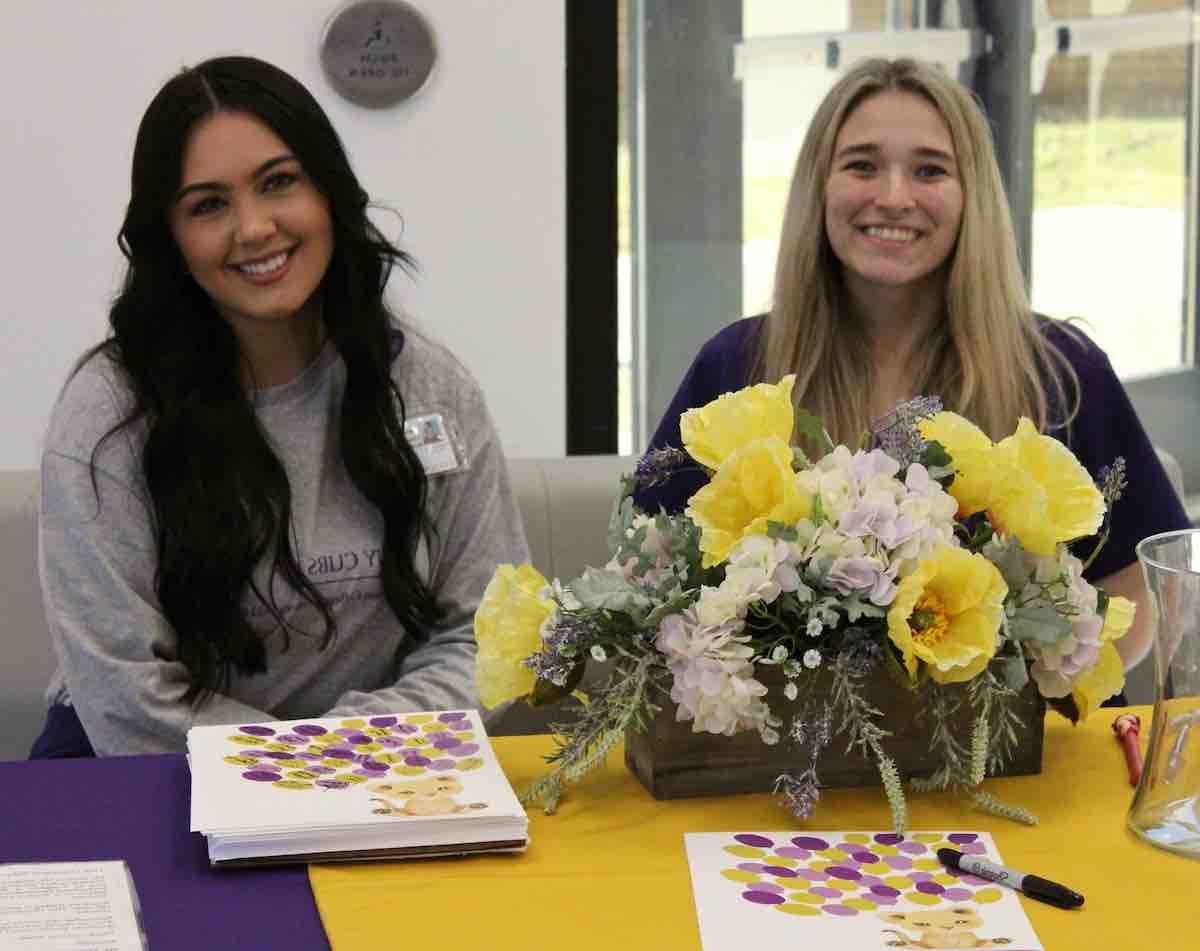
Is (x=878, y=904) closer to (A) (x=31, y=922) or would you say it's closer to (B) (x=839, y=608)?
(B) (x=839, y=608)

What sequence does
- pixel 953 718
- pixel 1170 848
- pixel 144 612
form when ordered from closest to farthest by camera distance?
1. pixel 1170 848
2. pixel 953 718
3. pixel 144 612

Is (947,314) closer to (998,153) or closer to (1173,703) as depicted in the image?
(1173,703)

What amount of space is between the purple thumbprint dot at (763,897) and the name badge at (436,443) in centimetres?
120

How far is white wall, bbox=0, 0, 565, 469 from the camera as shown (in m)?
3.83

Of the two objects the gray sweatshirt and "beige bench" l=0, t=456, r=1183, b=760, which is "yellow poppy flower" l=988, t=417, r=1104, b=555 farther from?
"beige bench" l=0, t=456, r=1183, b=760

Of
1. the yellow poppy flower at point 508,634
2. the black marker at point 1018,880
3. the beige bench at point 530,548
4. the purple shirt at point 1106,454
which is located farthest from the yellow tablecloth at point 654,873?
the beige bench at point 530,548

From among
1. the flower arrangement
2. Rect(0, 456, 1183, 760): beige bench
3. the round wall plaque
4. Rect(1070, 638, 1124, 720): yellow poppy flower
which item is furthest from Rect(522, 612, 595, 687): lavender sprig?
the round wall plaque

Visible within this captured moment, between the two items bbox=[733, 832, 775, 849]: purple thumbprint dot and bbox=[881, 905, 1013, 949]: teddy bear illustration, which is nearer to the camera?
bbox=[881, 905, 1013, 949]: teddy bear illustration

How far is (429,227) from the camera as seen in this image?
405 centimetres

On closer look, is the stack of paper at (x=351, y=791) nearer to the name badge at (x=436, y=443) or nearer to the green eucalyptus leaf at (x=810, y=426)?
the green eucalyptus leaf at (x=810, y=426)

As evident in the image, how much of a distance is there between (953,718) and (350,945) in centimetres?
64

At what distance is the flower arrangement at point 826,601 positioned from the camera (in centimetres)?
160

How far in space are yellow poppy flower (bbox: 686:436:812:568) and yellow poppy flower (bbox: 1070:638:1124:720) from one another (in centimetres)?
35

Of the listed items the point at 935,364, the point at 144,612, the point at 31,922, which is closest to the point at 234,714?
the point at 144,612
